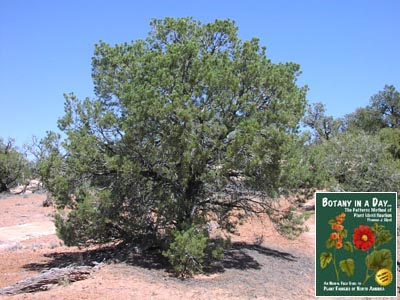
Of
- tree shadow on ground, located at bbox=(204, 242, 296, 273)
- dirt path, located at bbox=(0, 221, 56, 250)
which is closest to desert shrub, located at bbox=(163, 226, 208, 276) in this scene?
tree shadow on ground, located at bbox=(204, 242, 296, 273)

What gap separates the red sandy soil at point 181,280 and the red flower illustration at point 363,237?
4.72 m

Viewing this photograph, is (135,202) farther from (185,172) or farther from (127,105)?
(127,105)

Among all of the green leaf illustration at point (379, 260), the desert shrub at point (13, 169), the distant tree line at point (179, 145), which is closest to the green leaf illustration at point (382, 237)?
the green leaf illustration at point (379, 260)

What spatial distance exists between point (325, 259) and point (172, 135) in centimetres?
536

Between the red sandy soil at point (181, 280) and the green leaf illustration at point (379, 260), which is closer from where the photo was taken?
the green leaf illustration at point (379, 260)

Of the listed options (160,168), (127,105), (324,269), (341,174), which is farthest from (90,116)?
(341,174)

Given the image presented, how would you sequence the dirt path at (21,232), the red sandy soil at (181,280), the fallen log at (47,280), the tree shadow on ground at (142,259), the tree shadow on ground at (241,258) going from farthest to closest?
the dirt path at (21,232), the tree shadow on ground at (241,258), the tree shadow on ground at (142,259), the fallen log at (47,280), the red sandy soil at (181,280)

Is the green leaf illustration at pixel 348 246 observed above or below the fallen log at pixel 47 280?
above

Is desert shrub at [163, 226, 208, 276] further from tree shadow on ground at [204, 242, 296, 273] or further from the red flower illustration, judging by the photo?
the red flower illustration

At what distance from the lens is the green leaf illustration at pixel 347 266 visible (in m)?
4.83

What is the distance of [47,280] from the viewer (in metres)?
9.41

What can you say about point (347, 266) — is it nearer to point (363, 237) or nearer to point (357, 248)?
point (357, 248)

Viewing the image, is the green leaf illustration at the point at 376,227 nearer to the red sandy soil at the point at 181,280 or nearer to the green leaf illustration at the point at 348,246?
the green leaf illustration at the point at 348,246

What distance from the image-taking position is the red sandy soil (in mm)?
8977
